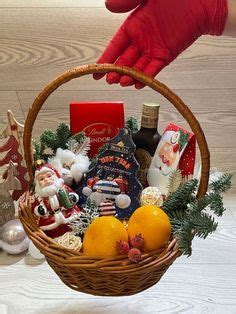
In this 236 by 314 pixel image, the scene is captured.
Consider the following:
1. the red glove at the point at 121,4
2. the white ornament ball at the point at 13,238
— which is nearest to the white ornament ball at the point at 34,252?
the white ornament ball at the point at 13,238

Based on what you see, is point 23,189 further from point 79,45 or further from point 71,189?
point 79,45

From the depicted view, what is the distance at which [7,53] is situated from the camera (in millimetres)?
1749

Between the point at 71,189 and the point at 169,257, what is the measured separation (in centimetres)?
26

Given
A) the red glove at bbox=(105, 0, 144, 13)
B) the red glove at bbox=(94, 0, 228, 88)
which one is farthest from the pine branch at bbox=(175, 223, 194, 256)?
the red glove at bbox=(105, 0, 144, 13)

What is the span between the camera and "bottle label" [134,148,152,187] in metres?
1.10

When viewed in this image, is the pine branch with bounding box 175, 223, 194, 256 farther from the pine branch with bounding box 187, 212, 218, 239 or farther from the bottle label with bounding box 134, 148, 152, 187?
the bottle label with bounding box 134, 148, 152, 187

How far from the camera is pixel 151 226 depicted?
92 centimetres

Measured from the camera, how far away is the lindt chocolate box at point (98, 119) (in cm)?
111

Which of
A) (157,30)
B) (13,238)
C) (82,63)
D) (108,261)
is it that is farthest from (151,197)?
(82,63)

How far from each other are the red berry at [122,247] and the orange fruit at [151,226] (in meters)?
0.03

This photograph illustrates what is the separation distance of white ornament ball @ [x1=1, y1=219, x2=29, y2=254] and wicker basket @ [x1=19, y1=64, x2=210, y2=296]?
280mm

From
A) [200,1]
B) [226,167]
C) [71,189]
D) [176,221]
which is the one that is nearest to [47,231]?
[71,189]

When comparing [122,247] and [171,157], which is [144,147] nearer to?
[171,157]

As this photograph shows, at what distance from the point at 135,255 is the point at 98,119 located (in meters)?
0.33
